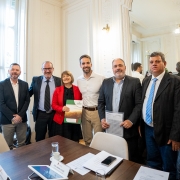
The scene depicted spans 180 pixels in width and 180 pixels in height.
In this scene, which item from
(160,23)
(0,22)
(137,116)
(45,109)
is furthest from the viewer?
(0,22)

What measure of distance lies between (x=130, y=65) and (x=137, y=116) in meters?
1.29

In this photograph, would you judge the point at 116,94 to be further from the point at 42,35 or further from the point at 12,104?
the point at 42,35

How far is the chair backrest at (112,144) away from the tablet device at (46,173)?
2.03 ft

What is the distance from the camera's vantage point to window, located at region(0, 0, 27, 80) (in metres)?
3.29

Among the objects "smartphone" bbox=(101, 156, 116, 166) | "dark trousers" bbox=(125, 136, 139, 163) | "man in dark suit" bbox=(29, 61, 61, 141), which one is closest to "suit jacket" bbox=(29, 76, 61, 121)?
"man in dark suit" bbox=(29, 61, 61, 141)

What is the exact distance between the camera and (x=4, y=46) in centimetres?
329

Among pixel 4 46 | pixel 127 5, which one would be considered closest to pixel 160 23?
pixel 127 5

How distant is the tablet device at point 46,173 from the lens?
3.13 feet

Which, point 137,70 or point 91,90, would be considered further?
point 137,70

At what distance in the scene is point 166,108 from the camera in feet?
5.42

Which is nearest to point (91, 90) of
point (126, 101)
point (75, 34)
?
point (126, 101)

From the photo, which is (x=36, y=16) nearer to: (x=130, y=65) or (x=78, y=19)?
(x=78, y=19)

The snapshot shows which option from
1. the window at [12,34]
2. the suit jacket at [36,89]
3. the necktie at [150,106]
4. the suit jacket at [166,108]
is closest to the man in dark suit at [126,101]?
the necktie at [150,106]

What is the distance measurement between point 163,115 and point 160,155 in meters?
0.51
